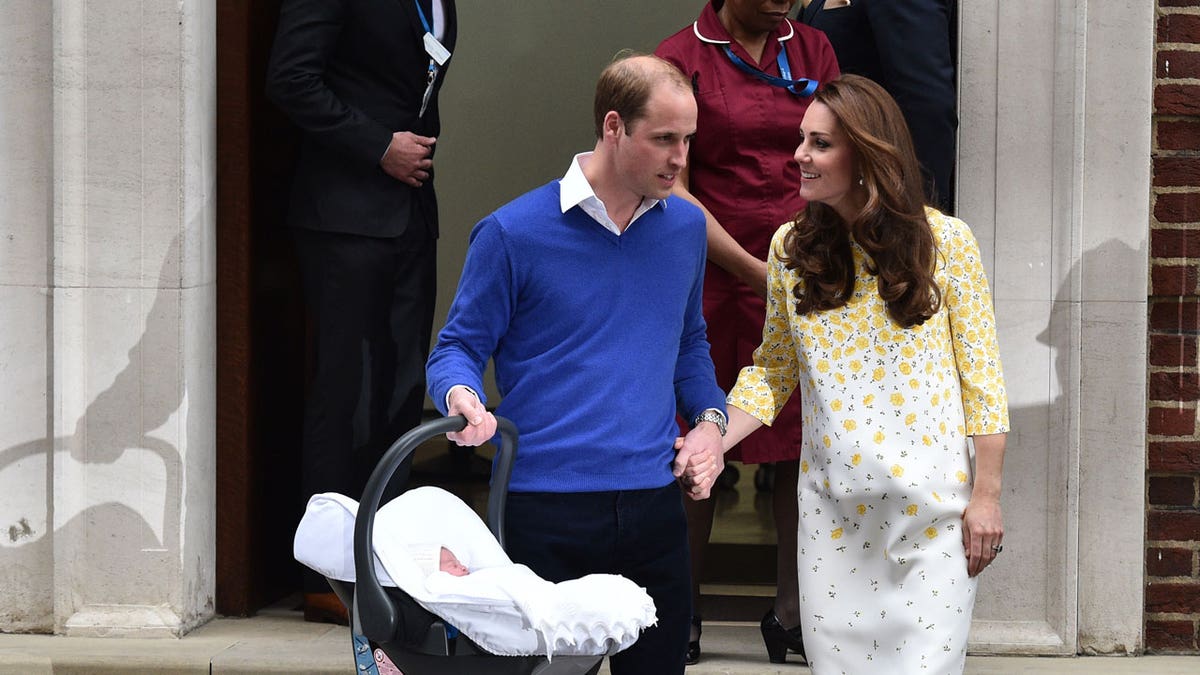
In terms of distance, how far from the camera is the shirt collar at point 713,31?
4477mm

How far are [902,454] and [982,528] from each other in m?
0.21

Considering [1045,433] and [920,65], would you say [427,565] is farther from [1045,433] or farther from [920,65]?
[1045,433]

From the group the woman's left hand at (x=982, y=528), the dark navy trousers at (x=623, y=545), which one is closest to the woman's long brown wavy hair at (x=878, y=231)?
the woman's left hand at (x=982, y=528)

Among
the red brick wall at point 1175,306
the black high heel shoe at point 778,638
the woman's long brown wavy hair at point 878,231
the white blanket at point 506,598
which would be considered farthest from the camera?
the red brick wall at point 1175,306

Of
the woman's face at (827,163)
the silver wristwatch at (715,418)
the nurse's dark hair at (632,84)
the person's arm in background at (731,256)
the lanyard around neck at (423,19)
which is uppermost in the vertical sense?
the lanyard around neck at (423,19)

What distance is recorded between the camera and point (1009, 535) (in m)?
4.88

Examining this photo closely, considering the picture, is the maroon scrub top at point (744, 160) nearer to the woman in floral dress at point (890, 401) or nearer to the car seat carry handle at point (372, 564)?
the woman in floral dress at point (890, 401)

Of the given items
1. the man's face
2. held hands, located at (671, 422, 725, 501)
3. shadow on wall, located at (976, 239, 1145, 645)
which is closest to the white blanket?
held hands, located at (671, 422, 725, 501)

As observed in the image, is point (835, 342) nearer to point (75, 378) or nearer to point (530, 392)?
point (530, 392)

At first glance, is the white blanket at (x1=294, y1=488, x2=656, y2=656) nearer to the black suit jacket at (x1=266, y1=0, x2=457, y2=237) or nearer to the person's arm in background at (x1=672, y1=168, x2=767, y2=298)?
the person's arm in background at (x1=672, y1=168, x2=767, y2=298)

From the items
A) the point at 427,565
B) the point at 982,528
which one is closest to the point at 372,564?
the point at 427,565

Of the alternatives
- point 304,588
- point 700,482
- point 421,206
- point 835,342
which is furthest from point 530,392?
point 304,588

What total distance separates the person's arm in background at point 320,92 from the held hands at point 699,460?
2.04m

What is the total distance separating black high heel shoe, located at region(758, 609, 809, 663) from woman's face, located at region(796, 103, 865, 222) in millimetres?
1722
